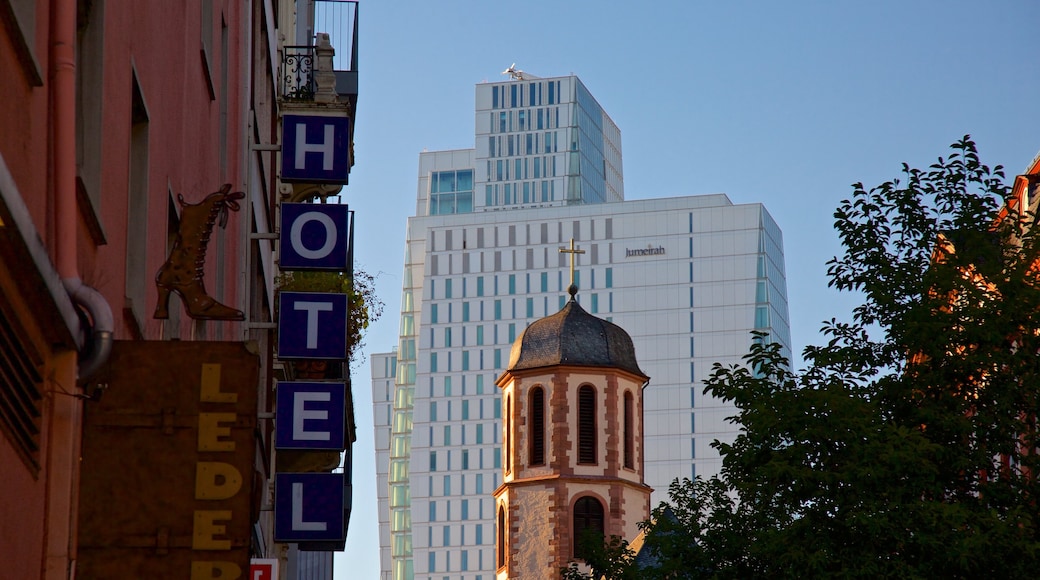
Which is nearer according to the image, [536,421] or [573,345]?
[536,421]

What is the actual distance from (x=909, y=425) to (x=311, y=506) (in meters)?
6.78

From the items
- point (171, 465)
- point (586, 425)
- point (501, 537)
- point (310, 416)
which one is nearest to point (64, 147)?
point (171, 465)

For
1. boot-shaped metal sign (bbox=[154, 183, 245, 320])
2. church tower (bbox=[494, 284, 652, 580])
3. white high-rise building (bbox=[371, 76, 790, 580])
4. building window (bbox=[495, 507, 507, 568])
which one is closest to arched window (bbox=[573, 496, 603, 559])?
church tower (bbox=[494, 284, 652, 580])

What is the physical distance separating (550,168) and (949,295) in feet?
524

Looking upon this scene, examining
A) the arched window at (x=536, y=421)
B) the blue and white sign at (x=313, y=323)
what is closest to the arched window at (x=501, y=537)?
the arched window at (x=536, y=421)

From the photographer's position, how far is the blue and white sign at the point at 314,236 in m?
17.9

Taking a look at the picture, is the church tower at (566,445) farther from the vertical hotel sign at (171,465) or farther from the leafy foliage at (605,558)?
the vertical hotel sign at (171,465)

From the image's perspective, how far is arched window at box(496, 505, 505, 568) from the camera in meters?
59.8

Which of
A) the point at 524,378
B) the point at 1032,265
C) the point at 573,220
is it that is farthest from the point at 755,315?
the point at 1032,265

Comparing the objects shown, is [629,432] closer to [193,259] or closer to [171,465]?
[193,259]

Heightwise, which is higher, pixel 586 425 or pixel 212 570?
pixel 586 425

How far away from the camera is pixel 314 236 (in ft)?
59.3

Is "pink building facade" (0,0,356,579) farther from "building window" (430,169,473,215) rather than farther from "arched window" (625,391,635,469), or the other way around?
"building window" (430,169,473,215)

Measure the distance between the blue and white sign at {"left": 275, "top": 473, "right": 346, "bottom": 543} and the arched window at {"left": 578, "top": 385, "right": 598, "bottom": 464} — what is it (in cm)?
4100
